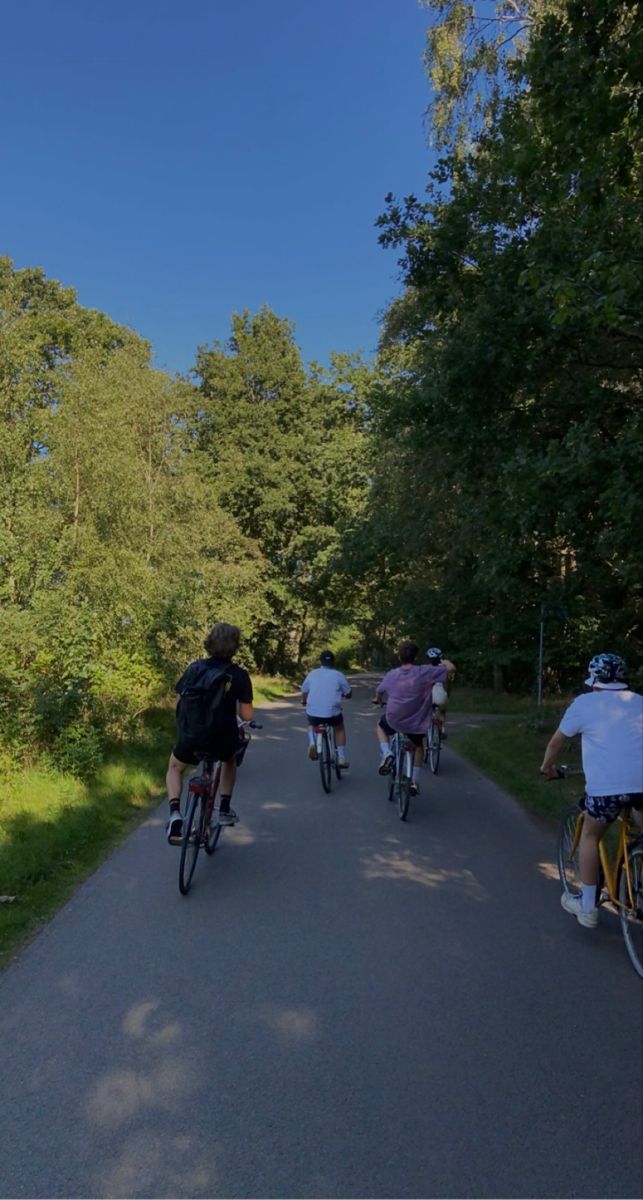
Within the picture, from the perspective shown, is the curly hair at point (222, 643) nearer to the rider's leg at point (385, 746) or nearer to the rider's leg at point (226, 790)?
the rider's leg at point (226, 790)

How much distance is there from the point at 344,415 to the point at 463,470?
2299cm

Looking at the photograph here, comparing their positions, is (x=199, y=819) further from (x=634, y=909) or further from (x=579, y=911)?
(x=634, y=909)

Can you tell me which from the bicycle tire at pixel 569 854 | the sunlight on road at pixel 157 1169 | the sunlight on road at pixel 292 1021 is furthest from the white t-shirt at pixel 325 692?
the sunlight on road at pixel 157 1169

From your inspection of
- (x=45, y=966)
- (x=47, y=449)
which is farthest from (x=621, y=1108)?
(x=47, y=449)

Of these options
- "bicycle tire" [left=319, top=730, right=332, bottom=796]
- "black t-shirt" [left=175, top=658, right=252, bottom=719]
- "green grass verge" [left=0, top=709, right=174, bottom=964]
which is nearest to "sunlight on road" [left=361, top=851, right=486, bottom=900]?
"black t-shirt" [left=175, top=658, right=252, bottom=719]

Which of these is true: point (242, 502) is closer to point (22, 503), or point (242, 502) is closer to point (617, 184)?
point (22, 503)

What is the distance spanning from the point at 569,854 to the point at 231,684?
114 inches

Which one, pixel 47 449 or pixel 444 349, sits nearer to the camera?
pixel 444 349

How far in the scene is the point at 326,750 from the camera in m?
9.10

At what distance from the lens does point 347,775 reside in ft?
34.1

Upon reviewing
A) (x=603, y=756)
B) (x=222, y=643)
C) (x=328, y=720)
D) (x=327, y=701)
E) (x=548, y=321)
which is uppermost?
(x=548, y=321)

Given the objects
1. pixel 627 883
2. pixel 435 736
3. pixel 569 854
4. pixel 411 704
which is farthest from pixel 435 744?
pixel 627 883

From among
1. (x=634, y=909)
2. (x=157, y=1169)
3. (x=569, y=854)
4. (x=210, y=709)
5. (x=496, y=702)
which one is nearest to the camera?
(x=157, y=1169)

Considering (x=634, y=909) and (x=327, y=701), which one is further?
(x=327, y=701)
